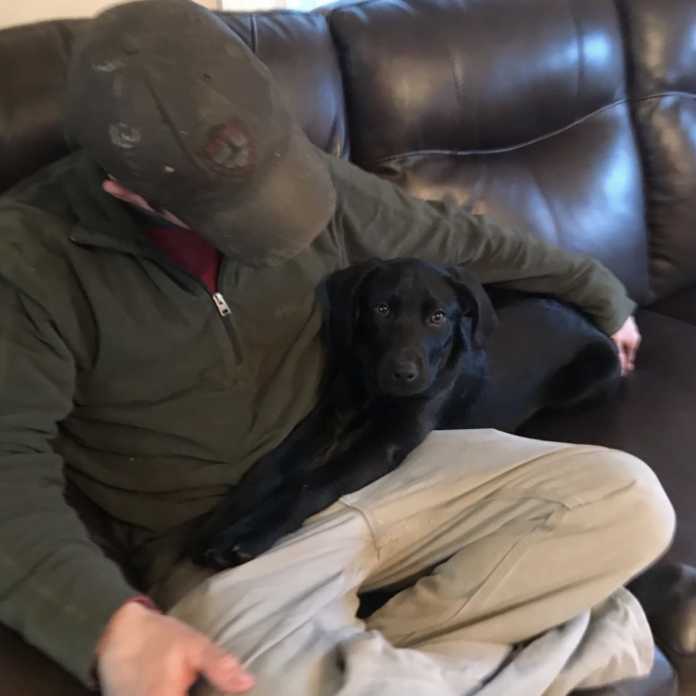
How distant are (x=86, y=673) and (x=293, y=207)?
0.58 metres

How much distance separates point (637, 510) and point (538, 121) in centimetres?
97

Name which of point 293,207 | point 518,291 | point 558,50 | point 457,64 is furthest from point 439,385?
point 558,50

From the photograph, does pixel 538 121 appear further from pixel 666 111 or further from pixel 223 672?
pixel 223 672

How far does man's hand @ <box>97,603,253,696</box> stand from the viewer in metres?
0.80

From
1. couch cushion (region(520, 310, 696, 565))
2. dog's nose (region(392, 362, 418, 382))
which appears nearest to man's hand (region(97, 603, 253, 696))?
dog's nose (region(392, 362, 418, 382))

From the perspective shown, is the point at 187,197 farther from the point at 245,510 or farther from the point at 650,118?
the point at 650,118

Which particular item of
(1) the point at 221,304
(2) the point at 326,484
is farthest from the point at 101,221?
(2) the point at 326,484

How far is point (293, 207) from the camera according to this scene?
3.32 feet

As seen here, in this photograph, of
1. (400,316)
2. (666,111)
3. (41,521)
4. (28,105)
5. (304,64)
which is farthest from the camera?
(666,111)

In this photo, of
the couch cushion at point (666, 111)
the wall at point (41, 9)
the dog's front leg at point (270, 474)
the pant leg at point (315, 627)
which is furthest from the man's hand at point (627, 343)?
the wall at point (41, 9)

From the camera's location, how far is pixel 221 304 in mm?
1165

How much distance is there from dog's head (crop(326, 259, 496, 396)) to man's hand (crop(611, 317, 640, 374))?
36cm

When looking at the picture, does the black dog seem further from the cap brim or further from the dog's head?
the cap brim

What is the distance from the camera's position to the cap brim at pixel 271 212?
3.20 ft
